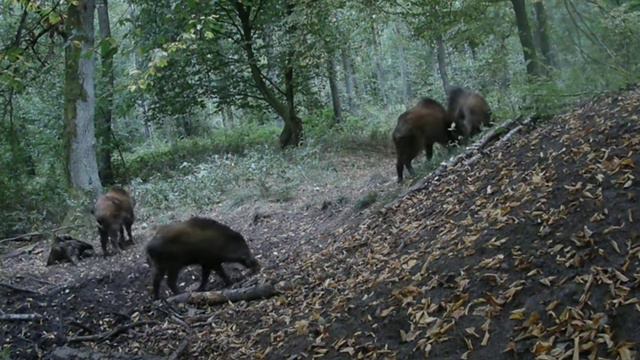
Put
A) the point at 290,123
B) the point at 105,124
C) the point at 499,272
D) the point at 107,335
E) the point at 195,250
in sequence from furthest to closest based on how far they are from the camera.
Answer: the point at 105,124, the point at 290,123, the point at 195,250, the point at 107,335, the point at 499,272

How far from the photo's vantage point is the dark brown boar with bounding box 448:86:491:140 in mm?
11875

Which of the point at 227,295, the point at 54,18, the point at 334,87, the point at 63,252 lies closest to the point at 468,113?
the point at 227,295

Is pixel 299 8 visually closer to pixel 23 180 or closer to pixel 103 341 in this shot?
pixel 23 180

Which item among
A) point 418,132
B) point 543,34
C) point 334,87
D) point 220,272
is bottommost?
point 220,272

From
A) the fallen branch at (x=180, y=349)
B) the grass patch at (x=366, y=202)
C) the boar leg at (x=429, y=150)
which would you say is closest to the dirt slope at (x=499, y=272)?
the fallen branch at (x=180, y=349)

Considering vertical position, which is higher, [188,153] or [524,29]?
[524,29]

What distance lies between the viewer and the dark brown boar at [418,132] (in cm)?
1188

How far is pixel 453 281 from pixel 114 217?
8520mm

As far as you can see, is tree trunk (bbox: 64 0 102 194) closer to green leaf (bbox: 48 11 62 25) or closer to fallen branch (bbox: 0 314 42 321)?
fallen branch (bbox: 0 314 42 321)

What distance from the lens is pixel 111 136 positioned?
24078 mm

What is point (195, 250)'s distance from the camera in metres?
9.69

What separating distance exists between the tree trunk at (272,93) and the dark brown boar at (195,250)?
36.9ft

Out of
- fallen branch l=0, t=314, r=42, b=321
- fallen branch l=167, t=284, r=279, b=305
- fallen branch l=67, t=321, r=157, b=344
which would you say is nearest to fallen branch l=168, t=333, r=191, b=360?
fallen branch l=67, t=321, r=157, b=344

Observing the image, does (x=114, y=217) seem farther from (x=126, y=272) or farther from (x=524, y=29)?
(x=524, y=29)
